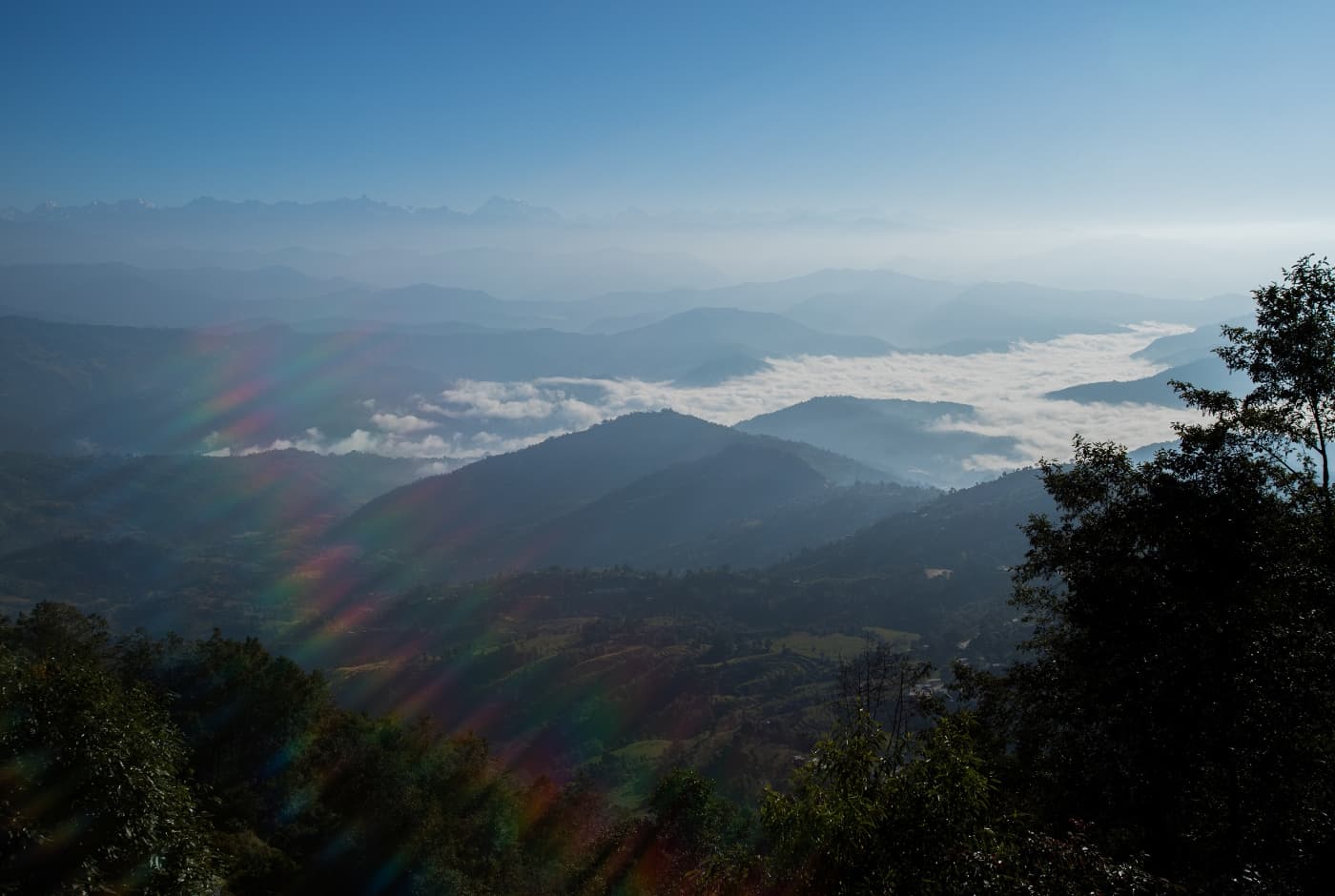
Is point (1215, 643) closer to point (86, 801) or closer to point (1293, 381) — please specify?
point (1293, 381)

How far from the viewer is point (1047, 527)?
→ 21141mm

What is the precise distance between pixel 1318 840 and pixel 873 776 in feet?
28.0

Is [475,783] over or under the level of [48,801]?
under

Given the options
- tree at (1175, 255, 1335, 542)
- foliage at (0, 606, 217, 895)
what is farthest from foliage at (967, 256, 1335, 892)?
foliage at (0, 606, 217, 895)

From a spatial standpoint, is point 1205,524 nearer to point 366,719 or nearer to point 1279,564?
point 1279,564

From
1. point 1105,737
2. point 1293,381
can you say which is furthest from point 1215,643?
point 1293,381

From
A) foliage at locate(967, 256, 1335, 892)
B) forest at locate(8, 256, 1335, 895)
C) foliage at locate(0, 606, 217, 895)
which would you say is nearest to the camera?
forest at locate(8, 256, 1335, 895)

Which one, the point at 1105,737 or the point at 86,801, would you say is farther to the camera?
the point at 1105,737

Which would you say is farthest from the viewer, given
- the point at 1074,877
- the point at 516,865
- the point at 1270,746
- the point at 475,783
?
the point at 475,783

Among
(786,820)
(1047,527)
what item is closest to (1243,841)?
(1047,527)

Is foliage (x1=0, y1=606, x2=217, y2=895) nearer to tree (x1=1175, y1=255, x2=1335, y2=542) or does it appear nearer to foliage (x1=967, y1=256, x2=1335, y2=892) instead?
foliage (x1=967, y1=256, x2=1335, y2=892)

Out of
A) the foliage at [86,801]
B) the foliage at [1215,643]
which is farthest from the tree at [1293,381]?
the foliage at [86,801]

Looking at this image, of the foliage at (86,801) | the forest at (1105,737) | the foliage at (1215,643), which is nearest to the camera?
the forest at (1105,737)

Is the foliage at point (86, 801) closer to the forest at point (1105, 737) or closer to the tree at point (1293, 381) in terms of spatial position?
the forest at point (1105, 737)
